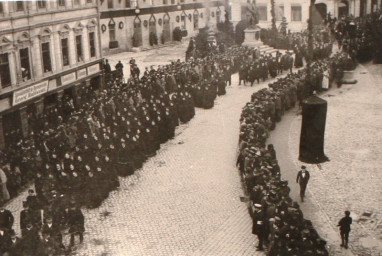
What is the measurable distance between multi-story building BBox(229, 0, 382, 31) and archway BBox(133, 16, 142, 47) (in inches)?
502

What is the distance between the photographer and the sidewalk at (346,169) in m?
16.1

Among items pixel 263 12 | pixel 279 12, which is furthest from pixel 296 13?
pixel 263 12

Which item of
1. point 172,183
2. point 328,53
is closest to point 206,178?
point 172,183

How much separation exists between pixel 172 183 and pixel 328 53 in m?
25.4

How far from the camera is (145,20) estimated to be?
53344 millimetres

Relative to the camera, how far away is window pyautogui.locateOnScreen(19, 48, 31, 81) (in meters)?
24.7

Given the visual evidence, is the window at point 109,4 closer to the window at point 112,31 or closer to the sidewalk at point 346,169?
the window at point 112,31

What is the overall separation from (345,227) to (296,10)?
4817 centimetres

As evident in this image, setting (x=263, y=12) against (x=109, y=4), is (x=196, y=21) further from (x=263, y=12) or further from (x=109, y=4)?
(x=109, y=4)

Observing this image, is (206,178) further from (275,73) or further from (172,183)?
(275,73)

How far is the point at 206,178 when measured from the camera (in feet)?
65.9

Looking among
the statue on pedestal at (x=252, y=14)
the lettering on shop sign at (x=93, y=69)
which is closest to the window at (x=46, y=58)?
the lettering on shop sign at (x=93, y=69)

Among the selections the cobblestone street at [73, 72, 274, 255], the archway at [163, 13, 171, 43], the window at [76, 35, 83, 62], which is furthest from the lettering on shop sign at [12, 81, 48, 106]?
the archway at [163, 13, 171, 43]

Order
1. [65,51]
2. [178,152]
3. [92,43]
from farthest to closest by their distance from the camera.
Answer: [92,43], [65,51], [178,152]
